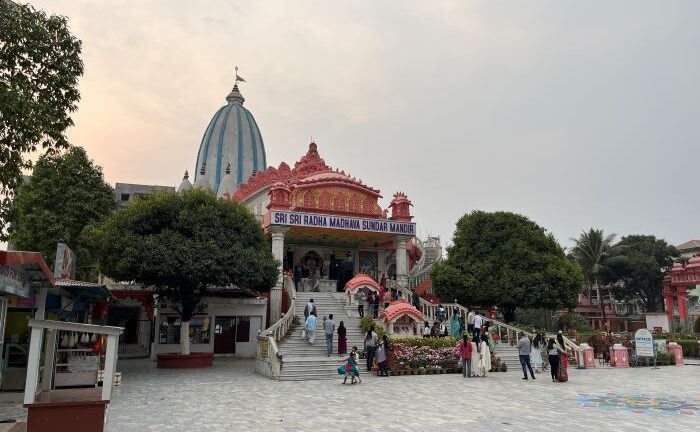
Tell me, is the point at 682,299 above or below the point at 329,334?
above

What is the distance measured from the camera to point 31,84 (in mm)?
10078

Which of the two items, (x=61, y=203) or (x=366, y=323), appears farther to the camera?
(x=61, y=203)

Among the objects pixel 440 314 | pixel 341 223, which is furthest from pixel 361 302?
pixel 341 223

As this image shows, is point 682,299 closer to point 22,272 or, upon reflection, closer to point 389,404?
point 389,404

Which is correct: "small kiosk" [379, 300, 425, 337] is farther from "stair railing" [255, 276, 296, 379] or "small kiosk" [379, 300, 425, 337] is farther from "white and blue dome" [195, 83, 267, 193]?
"white and blue dome" [195, 83, 267, 193]

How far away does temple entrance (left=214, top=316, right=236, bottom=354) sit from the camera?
2500 centimetres

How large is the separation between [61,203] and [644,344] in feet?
95.6

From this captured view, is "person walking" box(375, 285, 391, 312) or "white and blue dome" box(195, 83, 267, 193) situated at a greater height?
"white and blue dome" box(195, 83, 267, 193)

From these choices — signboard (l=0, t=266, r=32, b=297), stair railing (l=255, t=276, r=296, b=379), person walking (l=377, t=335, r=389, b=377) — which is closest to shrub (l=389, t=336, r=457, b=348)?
person walking (l=377, t=335, r=389, b=377)

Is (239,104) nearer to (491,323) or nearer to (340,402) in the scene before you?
(491,323)

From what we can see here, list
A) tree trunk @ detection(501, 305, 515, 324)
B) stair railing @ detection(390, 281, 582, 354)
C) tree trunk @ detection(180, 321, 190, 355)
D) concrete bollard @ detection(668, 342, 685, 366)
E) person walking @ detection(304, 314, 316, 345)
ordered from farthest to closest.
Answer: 1. tree trunk @ detection(501, 305, 515, 324)
2. concrete bollard @ detection(668, 342, 685, 366)
3. stair railing @ detection(390, 281, 582, 354)
4. tree trunk @ detection(180, 321, 190, 355)
5. person walking @ detection(304, 314, 316, 345)

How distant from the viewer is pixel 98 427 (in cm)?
660

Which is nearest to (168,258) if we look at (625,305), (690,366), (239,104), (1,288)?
(1,288)

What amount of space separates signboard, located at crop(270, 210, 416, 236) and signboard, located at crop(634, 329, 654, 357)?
39.2ft
